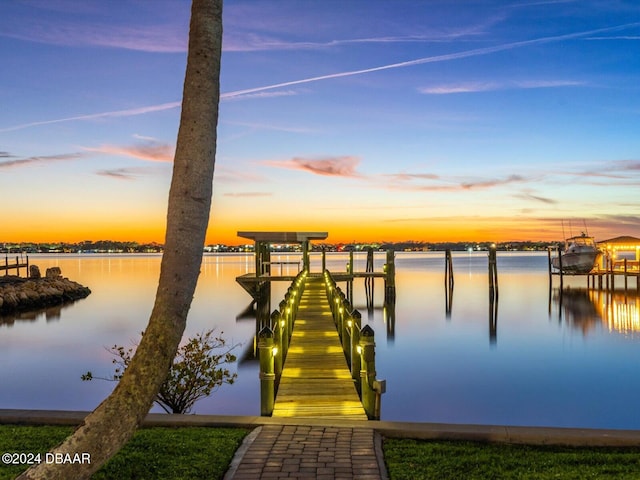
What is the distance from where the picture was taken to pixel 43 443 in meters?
6.69

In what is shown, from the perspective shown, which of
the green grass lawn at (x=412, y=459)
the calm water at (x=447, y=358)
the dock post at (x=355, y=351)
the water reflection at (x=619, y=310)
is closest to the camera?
the green grass lawn at (x=412, y=459)

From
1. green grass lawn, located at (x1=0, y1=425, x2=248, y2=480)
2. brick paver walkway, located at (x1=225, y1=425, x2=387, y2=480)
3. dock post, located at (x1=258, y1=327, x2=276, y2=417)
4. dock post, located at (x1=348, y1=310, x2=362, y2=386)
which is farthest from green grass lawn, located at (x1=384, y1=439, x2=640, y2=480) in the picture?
dock post, located at (x1=348, y1=310, x2=362, y2=386)

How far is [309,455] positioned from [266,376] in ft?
9.86

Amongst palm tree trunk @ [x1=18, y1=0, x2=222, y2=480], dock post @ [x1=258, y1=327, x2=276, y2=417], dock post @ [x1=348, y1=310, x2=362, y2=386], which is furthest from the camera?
dock post @ [x1=348, y1=310, x2=362, y2=386]

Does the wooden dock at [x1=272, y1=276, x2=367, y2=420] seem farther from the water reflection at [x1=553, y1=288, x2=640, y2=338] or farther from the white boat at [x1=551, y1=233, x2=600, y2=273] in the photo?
the white boat at [x1=551, y1=233, x2=600, y2=273]

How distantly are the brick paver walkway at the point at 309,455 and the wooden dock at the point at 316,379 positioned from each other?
2043 millimetres

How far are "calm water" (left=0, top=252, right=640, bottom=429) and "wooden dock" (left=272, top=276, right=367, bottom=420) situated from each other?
236 centimetres

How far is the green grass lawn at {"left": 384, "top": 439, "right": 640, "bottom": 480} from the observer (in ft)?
18.7

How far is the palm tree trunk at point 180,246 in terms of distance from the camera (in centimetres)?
440

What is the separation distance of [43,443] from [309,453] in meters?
3.36

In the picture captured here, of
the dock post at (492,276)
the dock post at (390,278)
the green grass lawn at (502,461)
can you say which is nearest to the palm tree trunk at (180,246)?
the green grass lawn at (502,461)

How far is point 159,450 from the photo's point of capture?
20.9 feet

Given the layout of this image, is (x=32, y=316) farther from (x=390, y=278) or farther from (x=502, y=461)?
(x=502, y=461)

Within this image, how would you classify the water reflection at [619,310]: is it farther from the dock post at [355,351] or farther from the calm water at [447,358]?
the dock post at [355,351]
